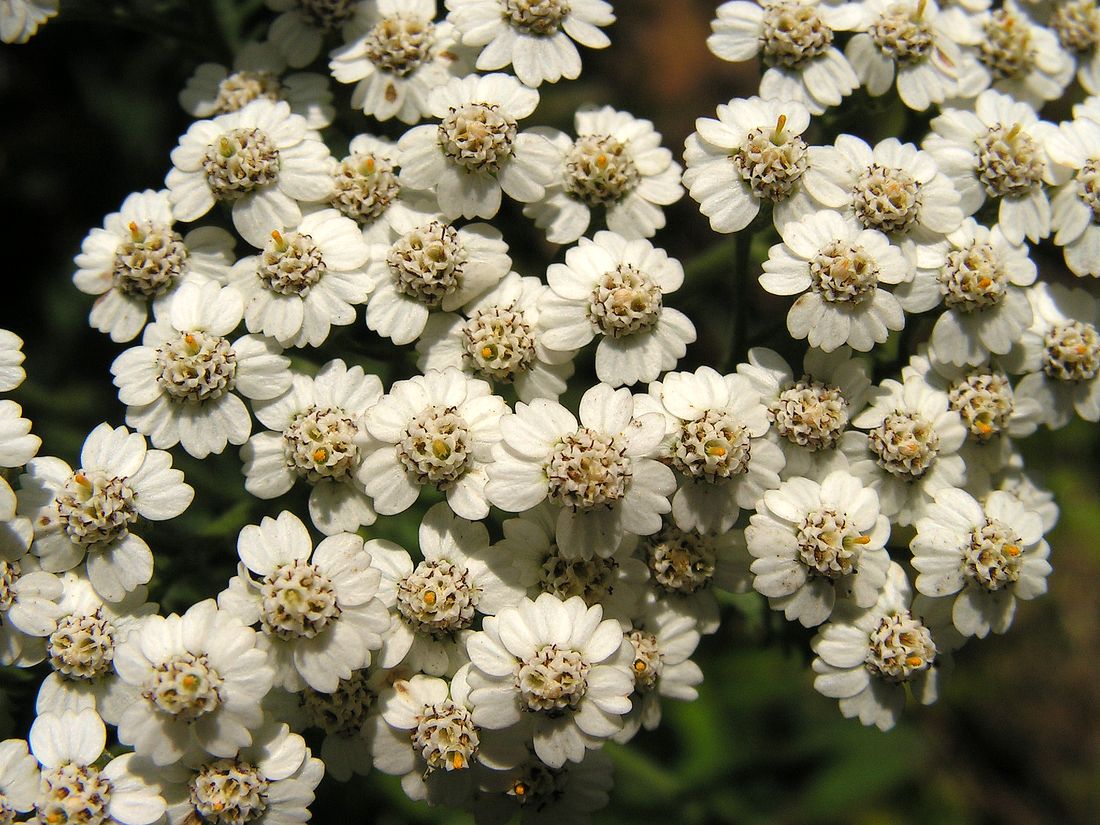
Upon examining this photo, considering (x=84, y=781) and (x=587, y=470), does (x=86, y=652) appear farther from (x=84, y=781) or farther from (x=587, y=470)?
(x=587, y=470)

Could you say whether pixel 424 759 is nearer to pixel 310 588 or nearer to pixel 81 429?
pixel 310 588

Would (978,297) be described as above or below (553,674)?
above

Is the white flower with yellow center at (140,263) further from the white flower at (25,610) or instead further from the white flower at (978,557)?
the white flower at (978,557)

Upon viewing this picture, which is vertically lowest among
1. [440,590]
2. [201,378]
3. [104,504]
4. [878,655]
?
[878,655]

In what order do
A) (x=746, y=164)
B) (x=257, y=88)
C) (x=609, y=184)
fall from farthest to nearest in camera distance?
(x=257, y=88), (x=609, y=184), (x=746, y=164)

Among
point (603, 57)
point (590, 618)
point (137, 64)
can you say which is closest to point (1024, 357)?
point (590, 618)

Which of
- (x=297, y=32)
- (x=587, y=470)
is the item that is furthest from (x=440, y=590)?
(x=297, y=32)

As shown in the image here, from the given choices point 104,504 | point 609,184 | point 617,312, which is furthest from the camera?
point 609,184
